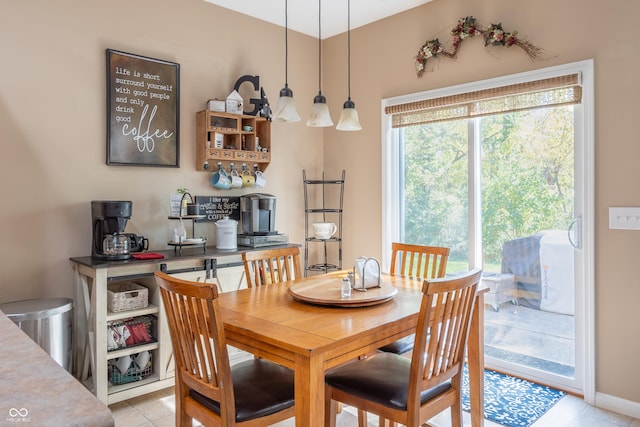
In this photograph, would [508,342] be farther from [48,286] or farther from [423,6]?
[48,286]

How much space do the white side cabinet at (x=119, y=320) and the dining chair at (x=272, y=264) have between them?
529 mm

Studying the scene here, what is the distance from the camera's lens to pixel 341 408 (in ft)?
8.89

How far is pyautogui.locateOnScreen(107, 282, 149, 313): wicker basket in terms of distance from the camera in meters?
2.68

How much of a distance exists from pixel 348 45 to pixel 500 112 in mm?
1663

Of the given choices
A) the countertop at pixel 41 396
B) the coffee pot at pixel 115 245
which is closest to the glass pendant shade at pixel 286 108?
the coffee pot at pixel 115 245

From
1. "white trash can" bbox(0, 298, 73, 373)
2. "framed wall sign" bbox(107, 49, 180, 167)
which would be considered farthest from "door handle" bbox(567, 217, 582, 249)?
"white trash can" bbox(0, 298, 73, 373)

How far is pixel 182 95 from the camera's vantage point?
11.1ft

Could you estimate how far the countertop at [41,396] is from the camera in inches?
24.8

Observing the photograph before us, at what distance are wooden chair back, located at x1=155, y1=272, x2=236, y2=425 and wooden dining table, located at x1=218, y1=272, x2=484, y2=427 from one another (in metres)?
0.14

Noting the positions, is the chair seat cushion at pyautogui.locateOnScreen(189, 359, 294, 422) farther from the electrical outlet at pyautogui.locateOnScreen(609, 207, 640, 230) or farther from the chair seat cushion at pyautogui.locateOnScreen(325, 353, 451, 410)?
the electrical outlet at pyautogui.locateOnScreen(609, 207, 640, 230)

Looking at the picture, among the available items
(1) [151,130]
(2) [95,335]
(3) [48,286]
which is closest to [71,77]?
(1) [151,130]

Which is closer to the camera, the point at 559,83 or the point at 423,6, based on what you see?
the point at 559,83

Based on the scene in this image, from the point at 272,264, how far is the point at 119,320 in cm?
103

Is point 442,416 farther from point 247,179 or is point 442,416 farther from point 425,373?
point 247,179
